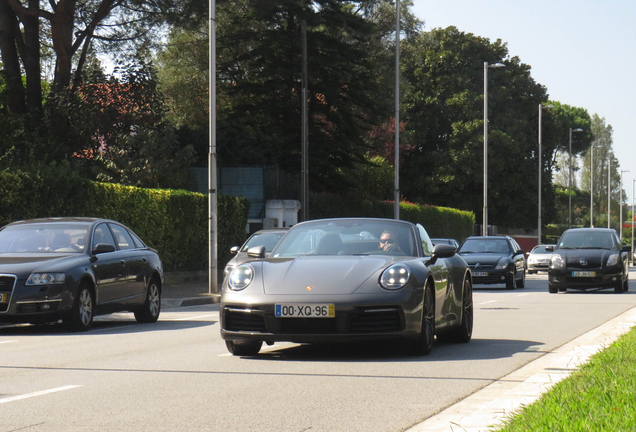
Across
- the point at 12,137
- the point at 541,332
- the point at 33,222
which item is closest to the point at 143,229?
the point at 12,137

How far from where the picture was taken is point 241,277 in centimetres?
1002

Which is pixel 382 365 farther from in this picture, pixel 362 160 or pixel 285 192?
pixel 362 160

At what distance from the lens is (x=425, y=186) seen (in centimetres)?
6488

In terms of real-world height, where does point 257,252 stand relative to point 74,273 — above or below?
above

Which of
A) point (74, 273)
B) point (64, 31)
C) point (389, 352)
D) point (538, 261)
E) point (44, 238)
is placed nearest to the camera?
point (389, 352)

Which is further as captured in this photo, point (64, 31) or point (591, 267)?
point (64, 31)

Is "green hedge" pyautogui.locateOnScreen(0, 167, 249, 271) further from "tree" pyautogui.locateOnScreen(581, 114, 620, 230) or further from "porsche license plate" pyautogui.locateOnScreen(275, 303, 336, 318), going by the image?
"tree" pyautogui.locateOnScreen(581, 114, 620, 230)

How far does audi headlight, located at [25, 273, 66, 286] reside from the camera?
13445 millimetres

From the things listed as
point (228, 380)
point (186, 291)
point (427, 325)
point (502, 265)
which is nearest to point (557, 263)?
point (502, 265)

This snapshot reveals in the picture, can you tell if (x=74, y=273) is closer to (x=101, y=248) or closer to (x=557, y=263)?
(x=101, y=248)

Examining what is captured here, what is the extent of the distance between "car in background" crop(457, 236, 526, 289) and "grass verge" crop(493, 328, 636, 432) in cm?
2046

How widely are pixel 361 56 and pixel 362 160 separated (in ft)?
13.5

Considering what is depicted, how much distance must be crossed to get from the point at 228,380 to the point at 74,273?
5888 mm

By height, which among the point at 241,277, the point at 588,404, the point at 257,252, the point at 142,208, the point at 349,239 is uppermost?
the point at 142,208
